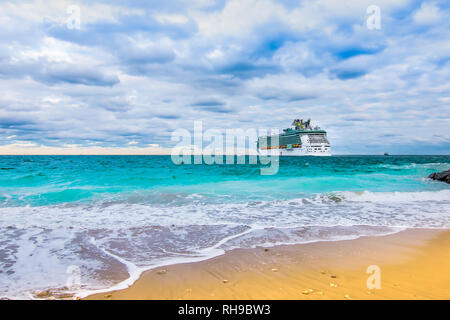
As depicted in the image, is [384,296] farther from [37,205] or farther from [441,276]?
[37,205]

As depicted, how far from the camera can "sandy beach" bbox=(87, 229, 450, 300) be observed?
3.23 metres

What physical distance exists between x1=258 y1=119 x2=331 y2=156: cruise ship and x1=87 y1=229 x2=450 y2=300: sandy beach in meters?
74.9

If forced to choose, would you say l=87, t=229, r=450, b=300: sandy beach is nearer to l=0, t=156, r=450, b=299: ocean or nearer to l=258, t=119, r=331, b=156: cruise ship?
l=0, t=156, r=450, b=299: ocean

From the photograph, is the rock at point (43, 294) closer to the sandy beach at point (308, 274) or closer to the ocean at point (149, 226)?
the ocean at point (149, 226)

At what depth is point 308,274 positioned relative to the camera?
3836mm

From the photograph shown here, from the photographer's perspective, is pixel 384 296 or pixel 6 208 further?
pixel 6 208

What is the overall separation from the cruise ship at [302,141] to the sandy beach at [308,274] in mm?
74933

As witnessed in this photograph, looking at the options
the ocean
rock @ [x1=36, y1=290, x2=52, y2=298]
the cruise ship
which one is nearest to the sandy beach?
the ocean

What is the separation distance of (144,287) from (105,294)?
479 mm

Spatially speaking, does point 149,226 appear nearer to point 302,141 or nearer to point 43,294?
point 43,294

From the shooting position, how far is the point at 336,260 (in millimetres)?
4441
